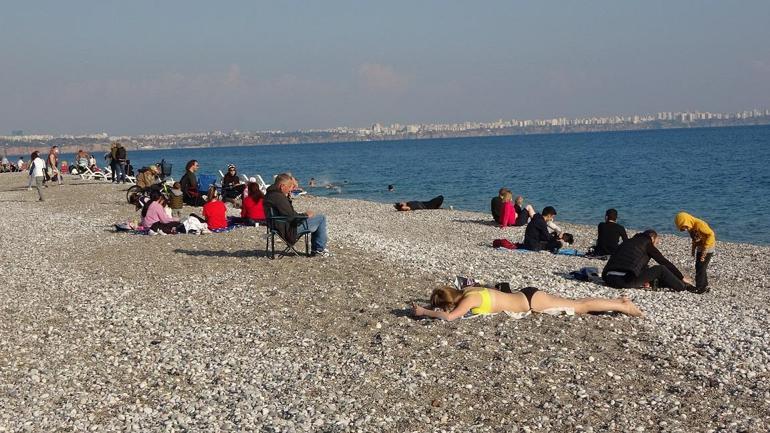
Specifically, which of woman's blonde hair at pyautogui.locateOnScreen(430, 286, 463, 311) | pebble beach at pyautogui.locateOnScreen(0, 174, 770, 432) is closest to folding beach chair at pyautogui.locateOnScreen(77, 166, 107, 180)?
pebble beach at pyautogui.locateOnScreen(0, 174, 770, 432)

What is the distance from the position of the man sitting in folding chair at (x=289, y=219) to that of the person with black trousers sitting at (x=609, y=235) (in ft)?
17.8

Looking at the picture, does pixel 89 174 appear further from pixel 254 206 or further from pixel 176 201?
pixel 254 206

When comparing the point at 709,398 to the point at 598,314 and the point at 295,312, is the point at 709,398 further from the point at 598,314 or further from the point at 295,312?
the point at 295,312

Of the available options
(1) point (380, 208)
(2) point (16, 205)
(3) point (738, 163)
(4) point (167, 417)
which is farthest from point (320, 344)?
(3) point (738, 163)

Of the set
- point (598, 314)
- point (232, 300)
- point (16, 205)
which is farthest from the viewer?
point (16, 205)

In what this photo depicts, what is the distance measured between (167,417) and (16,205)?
2306cm

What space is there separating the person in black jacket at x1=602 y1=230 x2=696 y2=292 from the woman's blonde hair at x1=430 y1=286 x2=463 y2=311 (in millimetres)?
3631

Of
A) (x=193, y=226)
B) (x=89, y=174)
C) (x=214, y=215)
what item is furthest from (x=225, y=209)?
(x=89, y=174)

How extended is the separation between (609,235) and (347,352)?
859 cm

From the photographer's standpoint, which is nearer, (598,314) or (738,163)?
(598,314)

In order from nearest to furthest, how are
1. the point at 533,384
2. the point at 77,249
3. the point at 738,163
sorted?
the point at 533,384 → the point at 77,249 → the point at 738,163

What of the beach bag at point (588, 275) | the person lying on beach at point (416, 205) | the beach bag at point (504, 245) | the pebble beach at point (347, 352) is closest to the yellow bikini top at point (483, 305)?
the pebble beach at point (347, 352)

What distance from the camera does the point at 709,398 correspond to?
6.49 meters

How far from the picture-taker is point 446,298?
345 inches
